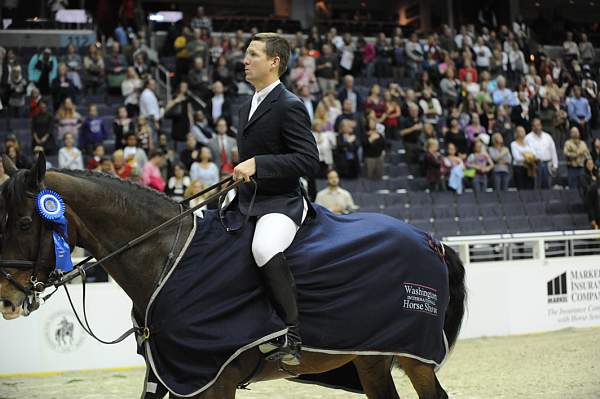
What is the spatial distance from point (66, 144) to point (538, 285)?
7.35 metres

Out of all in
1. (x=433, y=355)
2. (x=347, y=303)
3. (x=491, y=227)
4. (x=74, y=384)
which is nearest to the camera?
(x=347, y=303)

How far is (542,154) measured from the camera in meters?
16.7

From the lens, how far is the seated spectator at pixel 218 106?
15203mm

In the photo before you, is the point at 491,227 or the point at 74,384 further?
the point at 491,227

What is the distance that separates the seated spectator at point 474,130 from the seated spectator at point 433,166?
1.38m

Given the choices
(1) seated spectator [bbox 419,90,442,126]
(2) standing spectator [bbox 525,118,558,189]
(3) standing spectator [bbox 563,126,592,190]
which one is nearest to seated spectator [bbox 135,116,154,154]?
(1) seated spectator [bbox 419,90,442,126]

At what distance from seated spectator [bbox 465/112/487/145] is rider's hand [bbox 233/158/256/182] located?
12877mm

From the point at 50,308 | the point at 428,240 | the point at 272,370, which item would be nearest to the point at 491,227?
the point at 50,308

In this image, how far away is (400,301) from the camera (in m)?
4.93

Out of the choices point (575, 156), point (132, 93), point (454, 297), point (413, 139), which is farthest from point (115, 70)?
point (454, 297)

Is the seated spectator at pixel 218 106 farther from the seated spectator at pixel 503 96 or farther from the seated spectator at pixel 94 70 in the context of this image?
the seated spectator at pixel 503 96

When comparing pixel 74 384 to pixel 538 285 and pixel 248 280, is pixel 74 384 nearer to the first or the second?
pixel 248 280

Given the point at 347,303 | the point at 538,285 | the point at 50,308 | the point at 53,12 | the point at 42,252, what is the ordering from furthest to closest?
1. the point at 53,12
2. the point at 538,285
3. the point at 50,308
4. the point at 347,303
5. the point at 42,252

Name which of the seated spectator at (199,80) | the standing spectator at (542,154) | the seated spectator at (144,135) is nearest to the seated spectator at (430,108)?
the standing spectator at (542,154)
